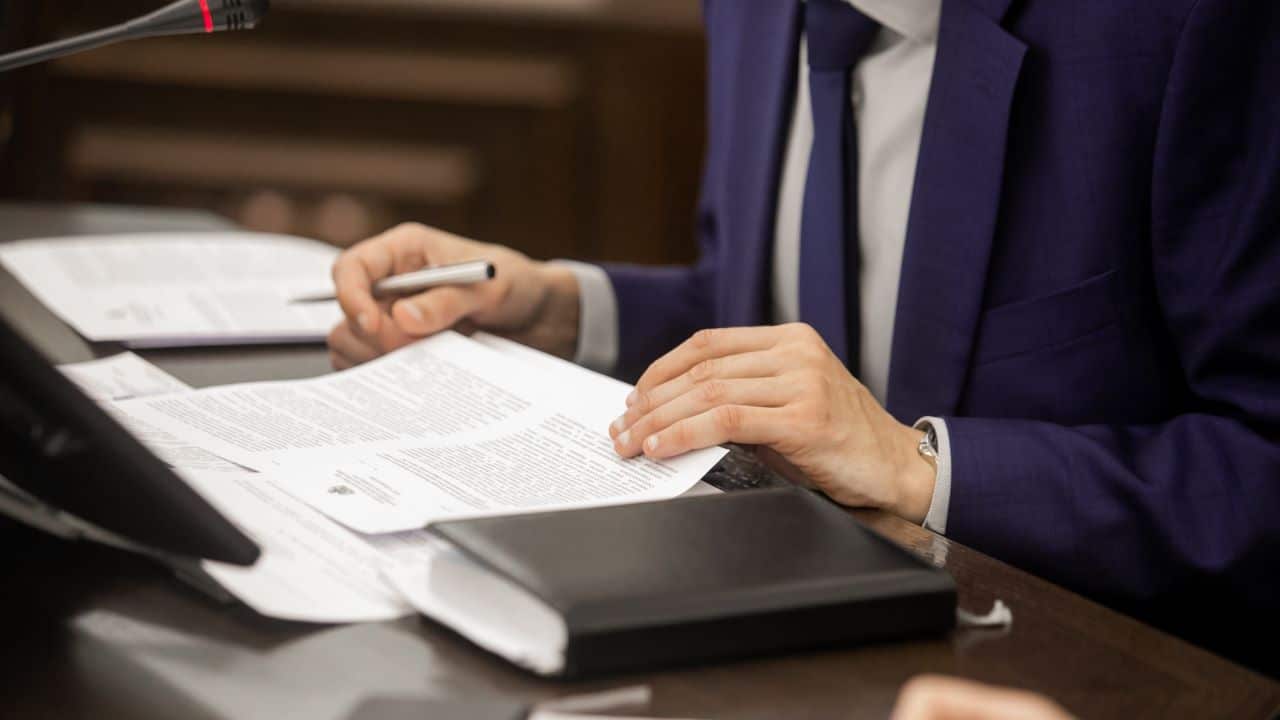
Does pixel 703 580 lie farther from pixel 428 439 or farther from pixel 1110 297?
pixel 1110 297

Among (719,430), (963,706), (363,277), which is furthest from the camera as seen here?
(363,277)

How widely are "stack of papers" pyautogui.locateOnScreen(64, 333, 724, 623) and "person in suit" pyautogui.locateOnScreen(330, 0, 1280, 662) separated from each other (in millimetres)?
45

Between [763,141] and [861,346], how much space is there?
0.76 feet

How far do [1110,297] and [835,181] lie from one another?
24cm

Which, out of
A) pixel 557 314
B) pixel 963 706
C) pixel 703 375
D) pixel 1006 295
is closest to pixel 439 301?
pixel 557 314

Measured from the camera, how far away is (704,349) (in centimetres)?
75

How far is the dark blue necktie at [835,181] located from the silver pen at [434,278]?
262 mm

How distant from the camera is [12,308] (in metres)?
1.06

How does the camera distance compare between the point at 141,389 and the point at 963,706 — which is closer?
the point at 963,706

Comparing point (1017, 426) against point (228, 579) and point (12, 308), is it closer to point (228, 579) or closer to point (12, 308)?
point (228, 579)

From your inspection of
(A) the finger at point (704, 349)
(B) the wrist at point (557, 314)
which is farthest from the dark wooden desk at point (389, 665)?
(B) the wrist at point (557, 314)

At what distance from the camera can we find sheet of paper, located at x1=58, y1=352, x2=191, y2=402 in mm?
848

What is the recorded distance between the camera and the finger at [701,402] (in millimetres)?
688

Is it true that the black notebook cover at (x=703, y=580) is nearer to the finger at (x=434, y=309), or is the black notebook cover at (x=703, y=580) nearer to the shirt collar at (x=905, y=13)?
the finger at (x=434, y=309)
